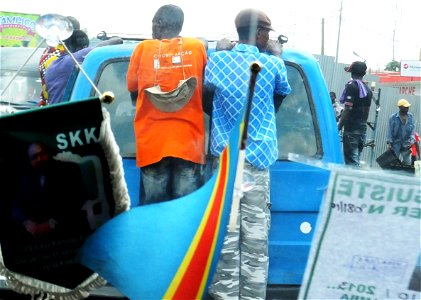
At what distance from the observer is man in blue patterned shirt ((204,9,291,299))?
12.5 ft

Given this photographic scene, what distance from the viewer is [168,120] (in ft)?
12.9

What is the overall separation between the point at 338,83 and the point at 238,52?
38.4 ft

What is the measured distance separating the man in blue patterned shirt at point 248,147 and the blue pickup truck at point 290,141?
0.55 ft

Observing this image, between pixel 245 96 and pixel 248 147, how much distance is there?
0.90 feet

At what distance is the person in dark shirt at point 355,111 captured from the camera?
9.08 metres

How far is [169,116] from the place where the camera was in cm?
393

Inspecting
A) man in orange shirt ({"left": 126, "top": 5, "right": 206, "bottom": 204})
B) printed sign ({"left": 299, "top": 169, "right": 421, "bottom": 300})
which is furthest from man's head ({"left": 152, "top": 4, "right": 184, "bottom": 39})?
printed sign ({"left": 299, "top": 169, "right": 421, "bottom": 300})

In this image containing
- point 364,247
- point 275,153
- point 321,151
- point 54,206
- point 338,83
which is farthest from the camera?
point 338,83


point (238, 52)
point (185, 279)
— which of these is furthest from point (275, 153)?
point (185, 279)

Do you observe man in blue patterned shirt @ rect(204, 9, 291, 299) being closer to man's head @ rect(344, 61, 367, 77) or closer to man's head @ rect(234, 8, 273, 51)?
man's head @ rect(234, 8, 273, 51)

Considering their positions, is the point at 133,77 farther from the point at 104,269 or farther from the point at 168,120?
the point at 104,269

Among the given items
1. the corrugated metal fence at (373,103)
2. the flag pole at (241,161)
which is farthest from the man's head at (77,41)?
the corrugated metal fence at (373,103)

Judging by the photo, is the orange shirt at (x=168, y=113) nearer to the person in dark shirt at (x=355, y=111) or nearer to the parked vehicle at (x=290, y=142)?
the parked vehicle at (x=290, y=142)

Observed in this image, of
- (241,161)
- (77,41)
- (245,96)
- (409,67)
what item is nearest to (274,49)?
(245,96)
